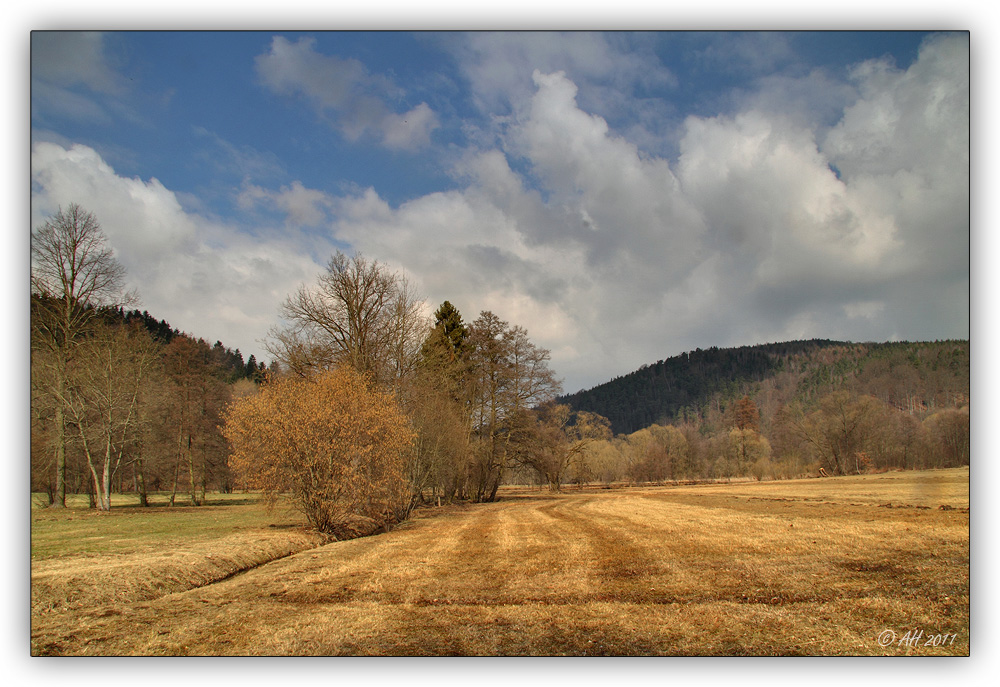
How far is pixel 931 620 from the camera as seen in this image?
5.01 meters

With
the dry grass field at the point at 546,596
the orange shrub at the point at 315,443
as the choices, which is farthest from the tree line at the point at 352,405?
the dry grass field at the point at 546,596

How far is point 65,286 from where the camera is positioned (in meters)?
8.55

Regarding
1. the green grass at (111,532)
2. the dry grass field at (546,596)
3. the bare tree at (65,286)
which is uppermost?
the bare tree at (65,286)

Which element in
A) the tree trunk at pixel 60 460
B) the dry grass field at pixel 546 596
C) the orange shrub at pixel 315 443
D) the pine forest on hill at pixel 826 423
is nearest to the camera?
the dry grass field at pixel 546 596

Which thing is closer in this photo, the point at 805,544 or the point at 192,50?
the point at 192,50

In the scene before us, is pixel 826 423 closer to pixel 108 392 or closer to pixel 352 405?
pixel 352 405

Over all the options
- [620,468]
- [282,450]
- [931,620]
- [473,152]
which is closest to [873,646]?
Answer: [931,620]

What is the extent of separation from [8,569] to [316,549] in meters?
6.54

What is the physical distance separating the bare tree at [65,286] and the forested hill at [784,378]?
1204 centimetres

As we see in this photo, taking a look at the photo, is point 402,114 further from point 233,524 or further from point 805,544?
point 233,524

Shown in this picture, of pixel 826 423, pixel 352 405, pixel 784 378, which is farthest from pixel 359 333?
pixel 784 378

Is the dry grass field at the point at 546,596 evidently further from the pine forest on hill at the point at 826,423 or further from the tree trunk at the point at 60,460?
the tree trunk at the point at 60,460

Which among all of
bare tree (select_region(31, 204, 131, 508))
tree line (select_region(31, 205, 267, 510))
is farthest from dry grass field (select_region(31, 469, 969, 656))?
bare tree (select_region(31, 204, 131, 508))

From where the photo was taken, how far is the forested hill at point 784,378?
6.99 m
